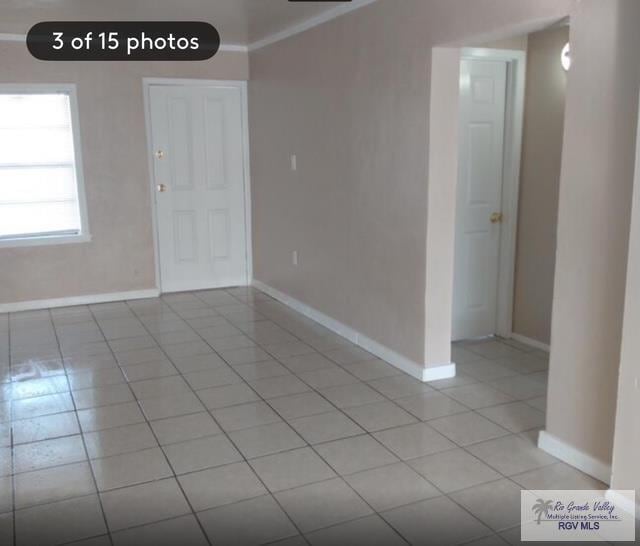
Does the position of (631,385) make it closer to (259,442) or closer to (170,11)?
(259,442)

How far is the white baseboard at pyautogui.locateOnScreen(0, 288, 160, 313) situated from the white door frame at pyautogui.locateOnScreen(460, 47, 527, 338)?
124 inches

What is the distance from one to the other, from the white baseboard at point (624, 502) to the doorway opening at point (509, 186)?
6.40 ft

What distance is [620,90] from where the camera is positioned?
239 cm

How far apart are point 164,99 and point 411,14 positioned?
9.55 feet

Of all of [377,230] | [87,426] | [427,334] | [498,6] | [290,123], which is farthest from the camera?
[290,123]

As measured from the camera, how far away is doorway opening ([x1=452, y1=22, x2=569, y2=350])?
416 cm

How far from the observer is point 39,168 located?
5449 millimetres

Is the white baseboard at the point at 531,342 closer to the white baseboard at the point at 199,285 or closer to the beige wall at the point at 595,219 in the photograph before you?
the beige wall at the point at 595,219

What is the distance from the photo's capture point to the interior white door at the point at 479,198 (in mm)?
4230

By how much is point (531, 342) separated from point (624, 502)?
6.91 feet

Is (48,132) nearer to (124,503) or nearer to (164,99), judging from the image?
(164,99)

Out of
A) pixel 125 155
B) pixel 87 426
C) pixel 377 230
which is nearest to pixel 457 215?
pixel 377 230

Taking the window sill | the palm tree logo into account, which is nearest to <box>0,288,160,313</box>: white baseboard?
the window sill

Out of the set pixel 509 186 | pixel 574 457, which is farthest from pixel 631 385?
pixel 509 186
